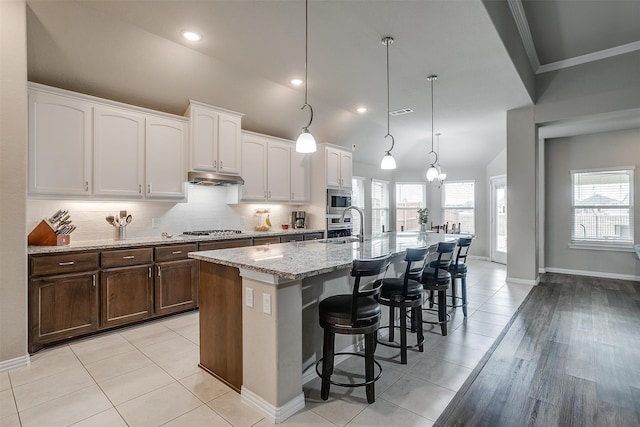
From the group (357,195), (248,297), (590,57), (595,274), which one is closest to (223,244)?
(248,297)

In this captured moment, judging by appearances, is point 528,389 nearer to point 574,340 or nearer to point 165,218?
point 574,340

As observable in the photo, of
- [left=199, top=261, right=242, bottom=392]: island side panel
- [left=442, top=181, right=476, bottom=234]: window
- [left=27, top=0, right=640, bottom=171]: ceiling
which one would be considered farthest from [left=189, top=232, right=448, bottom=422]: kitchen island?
[left=442, top=181, right=476, bottom=234]: window

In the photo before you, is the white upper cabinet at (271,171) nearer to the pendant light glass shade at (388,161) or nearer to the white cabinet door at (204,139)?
the white cabinet door at (204,139)

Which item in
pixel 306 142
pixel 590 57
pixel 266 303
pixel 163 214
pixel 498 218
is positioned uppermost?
pixel 590 57

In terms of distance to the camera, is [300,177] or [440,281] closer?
[440,281]

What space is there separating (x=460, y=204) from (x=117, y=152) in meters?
8.04

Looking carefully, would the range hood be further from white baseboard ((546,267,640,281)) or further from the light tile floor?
white baseboard ((546,267,640,281))

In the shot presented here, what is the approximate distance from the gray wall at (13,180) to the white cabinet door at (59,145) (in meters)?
0.50

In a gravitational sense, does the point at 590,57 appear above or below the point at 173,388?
above

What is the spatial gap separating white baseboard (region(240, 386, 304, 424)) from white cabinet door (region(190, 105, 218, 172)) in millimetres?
3070

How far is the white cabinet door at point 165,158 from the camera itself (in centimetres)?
398

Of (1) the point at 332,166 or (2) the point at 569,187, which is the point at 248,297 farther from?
(2) the point at 569,187

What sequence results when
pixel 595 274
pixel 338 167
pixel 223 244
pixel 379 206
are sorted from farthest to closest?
pixel 379 206 < pixel 595 274 < pixel 338 167 < pixel 223 244

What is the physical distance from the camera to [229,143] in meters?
4.70
